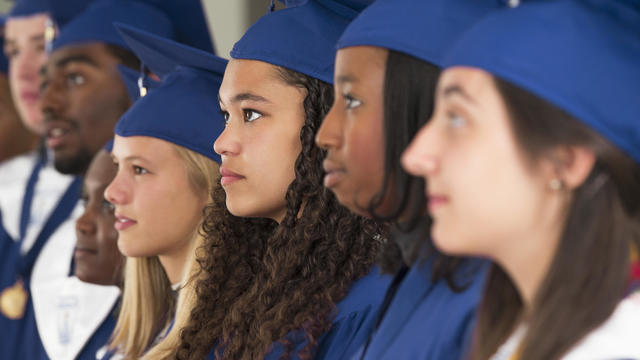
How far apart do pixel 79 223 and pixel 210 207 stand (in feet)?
2.49

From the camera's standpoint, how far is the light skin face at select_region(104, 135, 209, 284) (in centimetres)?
230

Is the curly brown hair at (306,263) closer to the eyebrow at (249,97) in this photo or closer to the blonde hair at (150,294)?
the eyebrow at (249,97)

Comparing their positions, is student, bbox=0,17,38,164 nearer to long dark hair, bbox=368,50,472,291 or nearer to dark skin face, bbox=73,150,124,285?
dark skin face, bbox=73,150,124,285

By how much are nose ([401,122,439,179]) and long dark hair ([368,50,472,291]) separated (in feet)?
0.85

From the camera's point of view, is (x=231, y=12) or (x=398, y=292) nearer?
(x=398, y=292)

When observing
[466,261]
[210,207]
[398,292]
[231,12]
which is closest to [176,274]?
[210,207]

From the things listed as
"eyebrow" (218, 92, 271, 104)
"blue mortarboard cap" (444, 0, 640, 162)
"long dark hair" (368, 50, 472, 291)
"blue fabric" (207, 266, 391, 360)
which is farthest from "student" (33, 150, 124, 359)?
"blue mortarboard cap" (444, 0, 640, 162)

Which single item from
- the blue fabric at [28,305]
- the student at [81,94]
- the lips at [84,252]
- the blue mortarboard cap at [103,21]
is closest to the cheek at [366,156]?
the lips at [84,252]

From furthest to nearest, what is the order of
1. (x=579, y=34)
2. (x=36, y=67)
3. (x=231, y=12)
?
1. (x=231, y=12)
2. (x=36, y=67)
3. (x=579, y=34)

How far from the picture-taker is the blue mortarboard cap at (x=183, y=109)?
7.62 feet

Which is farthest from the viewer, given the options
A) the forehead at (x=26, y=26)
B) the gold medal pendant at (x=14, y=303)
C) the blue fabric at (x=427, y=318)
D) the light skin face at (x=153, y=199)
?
the forehead at (x=26, y=26)

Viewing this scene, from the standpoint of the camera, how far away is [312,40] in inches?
73.1

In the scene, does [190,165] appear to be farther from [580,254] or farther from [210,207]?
[580,254]

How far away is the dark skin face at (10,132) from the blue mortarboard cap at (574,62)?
3760 millimetres
